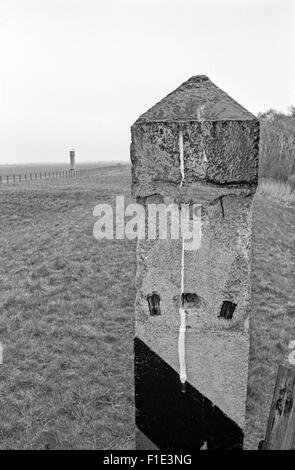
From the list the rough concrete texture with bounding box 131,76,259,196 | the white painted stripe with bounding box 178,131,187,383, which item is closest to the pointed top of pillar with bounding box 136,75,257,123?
the rough concrete texture with bounding box 131,76,259,196

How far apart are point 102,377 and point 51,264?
5142 millimetres

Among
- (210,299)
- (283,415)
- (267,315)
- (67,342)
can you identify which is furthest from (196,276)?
(267,315)

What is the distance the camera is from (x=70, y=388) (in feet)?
17.6

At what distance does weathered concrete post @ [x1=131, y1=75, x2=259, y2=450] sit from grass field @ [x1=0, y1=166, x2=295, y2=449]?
1.89m

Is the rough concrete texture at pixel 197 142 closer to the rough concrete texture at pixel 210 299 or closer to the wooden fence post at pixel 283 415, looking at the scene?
the rough concrete texture at pixel 210 299

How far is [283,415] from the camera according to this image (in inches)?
73.8

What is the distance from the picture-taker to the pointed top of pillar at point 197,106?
7.81 ft

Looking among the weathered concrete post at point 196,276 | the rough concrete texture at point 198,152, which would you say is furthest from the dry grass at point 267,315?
the rough concrete texture at point 198,152

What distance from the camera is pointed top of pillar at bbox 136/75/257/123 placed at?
2381mm

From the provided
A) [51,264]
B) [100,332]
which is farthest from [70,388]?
[51,264]

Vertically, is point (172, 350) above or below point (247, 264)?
below

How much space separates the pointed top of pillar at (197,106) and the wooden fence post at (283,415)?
53.0 inches

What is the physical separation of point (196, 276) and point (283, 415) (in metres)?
0.89
